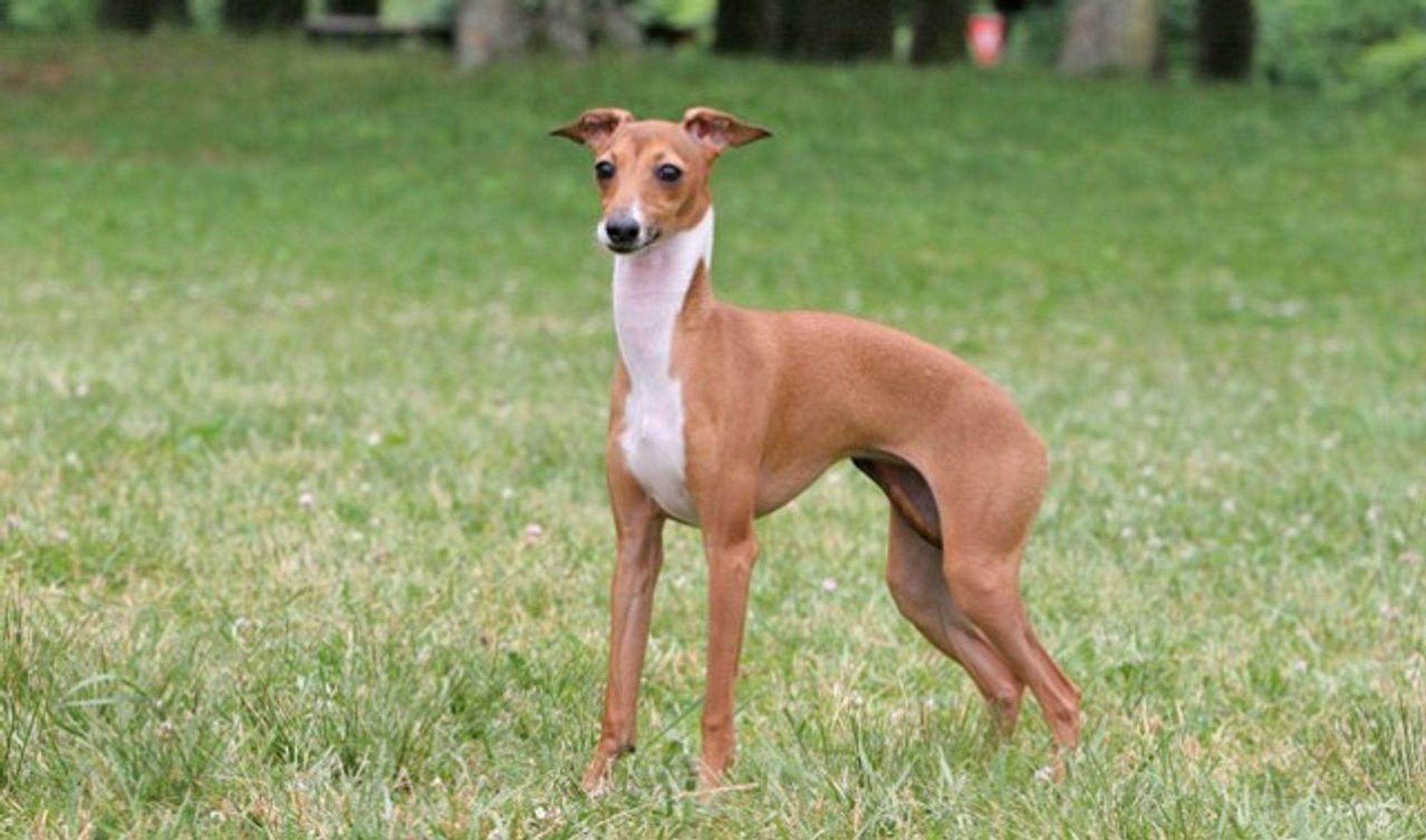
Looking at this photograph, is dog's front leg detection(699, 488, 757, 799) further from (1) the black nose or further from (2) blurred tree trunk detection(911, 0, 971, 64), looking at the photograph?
(2) blurred tree trunk detection(911, 0, 971, 64)

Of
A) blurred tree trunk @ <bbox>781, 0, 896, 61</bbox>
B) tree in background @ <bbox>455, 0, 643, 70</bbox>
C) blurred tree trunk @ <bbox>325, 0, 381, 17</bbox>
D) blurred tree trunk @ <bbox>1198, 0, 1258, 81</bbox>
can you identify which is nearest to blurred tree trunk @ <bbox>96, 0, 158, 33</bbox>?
blurred tree trunk @ <bbox>325, 0, 381, 17</bbox>

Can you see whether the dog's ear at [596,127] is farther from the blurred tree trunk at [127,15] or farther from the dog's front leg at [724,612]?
the blurred tree trunk at [127,15]

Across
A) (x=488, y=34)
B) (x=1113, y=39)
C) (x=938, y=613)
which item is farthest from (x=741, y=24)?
(x=938, y=613)

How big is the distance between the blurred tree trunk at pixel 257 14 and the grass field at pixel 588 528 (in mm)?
12666

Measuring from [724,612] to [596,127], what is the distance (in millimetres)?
900

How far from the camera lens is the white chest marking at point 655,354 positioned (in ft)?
13.2

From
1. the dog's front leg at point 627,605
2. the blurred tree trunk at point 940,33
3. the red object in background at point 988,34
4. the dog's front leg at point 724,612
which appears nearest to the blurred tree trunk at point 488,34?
the blurred tree trunk at point 940,33

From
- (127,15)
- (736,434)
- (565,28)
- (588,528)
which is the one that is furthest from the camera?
(127,15)

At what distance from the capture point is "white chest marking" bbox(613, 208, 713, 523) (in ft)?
13.2

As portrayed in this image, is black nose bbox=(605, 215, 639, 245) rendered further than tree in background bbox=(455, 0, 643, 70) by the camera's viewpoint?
No

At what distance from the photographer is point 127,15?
102ft

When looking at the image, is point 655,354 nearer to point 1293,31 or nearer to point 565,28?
point 565,28

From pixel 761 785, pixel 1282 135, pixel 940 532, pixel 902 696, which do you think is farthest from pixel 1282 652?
pixel 1282 135

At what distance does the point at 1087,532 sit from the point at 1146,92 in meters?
18.3
